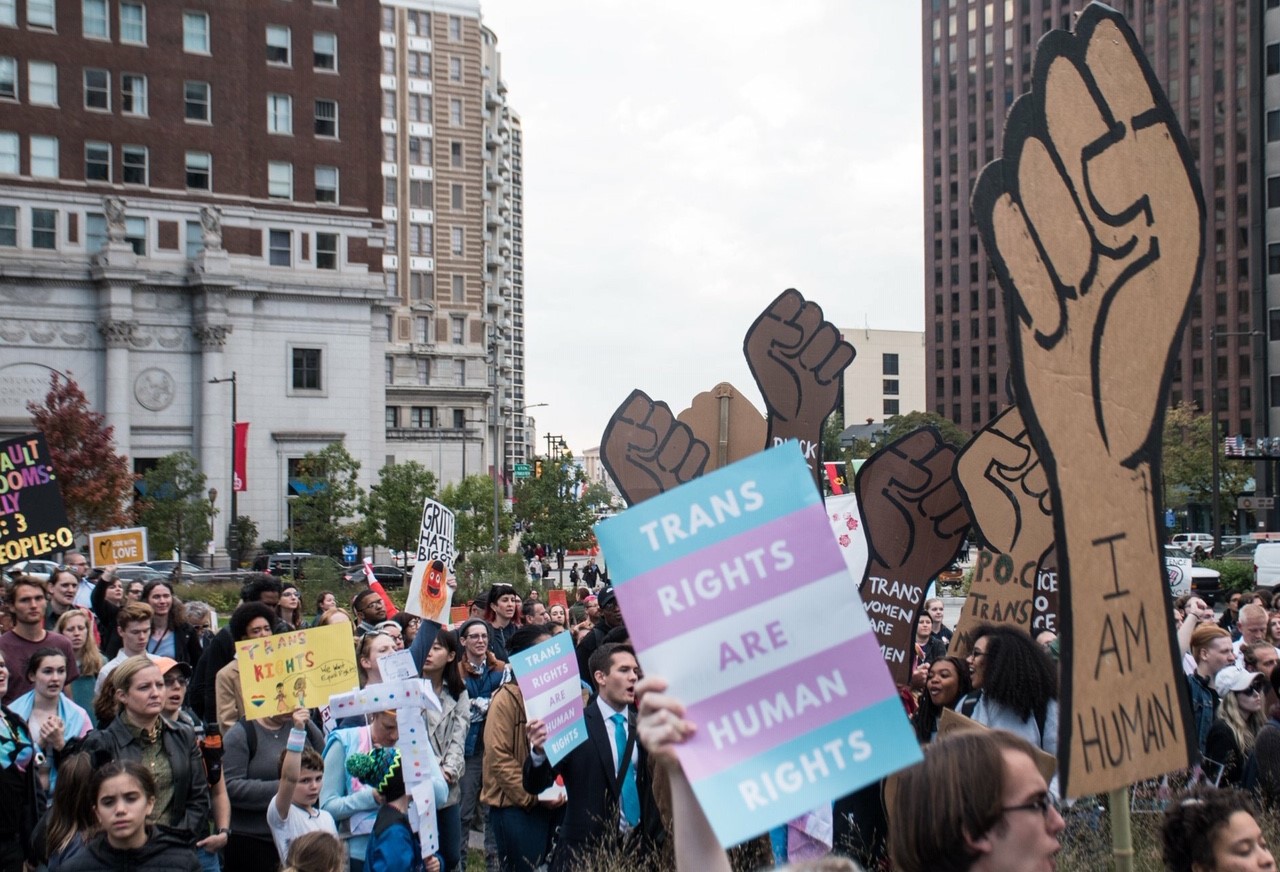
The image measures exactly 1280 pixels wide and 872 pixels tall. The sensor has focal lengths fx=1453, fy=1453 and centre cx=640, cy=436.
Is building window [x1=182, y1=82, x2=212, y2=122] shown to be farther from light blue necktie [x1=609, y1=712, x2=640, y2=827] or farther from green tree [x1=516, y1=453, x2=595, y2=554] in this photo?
light blue necktie [x1=609, y1=712, x2=640, y2=827]

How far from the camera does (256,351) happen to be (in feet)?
181

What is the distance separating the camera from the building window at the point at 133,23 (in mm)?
54688

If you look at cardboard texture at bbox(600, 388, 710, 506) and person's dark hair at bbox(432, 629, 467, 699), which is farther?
cardboard texture at bbox(600, 388, 710, 506)

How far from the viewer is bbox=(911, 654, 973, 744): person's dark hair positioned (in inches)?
284

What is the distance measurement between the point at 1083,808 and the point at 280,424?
51831 millimetres

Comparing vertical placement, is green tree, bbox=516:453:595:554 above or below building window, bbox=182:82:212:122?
below

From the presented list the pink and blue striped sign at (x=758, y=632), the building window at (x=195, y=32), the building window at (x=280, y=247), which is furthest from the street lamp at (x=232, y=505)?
the pink and blue striped sign at (x=758, y=632)

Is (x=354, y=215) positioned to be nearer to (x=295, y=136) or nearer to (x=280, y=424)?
(x=295, y=136)

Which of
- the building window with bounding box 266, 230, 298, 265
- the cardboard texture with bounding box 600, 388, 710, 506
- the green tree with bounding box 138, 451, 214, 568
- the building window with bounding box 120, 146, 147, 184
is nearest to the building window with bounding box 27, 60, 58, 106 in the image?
the building window with bounding box 120, 146, 147, 184

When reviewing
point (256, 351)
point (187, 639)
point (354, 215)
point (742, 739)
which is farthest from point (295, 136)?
point (742, 739)

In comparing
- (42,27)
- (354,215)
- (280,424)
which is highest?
(42,27)

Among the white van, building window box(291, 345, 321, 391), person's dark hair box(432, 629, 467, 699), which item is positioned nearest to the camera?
person's dark hair box(432, 629, 467, 699)

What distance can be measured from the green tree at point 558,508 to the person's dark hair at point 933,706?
149 ft

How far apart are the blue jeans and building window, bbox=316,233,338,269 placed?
51.7 m
